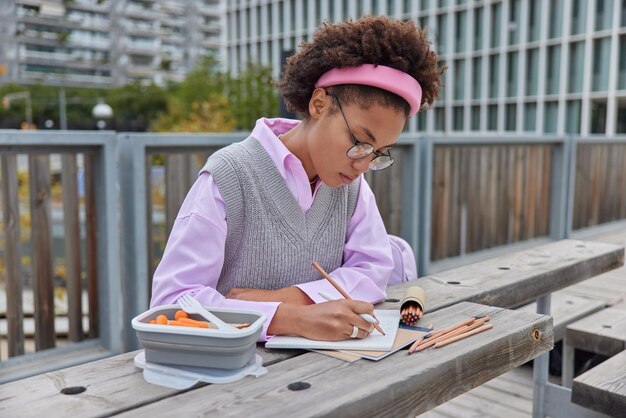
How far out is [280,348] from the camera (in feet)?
4.73

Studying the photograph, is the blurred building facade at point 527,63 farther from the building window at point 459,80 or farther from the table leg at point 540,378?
the table leg at point 540,378

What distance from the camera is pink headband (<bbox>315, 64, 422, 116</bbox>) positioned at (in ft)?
5.14

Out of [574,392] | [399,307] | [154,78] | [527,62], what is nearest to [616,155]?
[574,392]

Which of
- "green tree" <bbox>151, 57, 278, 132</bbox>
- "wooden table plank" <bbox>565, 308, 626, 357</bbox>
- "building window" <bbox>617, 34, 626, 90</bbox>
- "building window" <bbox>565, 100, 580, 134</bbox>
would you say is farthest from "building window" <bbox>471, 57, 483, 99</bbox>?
"wooden table plank" <bbox>565, 308, 626, 357</bbox>

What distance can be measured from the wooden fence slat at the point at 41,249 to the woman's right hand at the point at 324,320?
6.72 feet

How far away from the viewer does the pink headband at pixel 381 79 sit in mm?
1567

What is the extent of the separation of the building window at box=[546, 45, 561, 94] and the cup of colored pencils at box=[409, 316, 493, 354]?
33.9 m

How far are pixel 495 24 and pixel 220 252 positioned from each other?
1444 inches

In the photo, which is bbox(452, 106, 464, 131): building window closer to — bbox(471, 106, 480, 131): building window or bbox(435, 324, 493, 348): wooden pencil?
bbox(471, 106, 480, 131): building window

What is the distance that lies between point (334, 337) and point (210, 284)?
35 centimetres

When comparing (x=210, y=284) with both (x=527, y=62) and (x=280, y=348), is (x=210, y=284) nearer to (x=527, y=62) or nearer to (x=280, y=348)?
(x=280, y=348)

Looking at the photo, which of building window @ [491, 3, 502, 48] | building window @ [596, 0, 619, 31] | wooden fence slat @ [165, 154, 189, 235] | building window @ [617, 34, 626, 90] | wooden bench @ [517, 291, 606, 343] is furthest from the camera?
building window @ [491, 3, 502, 48]

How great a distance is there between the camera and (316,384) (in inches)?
48.6

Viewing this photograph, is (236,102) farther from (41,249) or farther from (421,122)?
(41,249)
